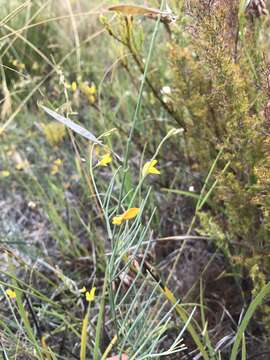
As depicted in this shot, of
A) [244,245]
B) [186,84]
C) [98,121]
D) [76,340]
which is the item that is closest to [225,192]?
[244,245]

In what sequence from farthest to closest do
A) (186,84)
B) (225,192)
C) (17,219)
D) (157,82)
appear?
(17,219), (157,82), (186,84), (225,192)

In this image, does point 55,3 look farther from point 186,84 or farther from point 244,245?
point 244,245

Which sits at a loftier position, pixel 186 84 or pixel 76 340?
pixel 186 84

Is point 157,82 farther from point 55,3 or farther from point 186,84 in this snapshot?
point 55,3

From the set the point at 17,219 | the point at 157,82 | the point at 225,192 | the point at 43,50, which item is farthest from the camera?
the point at 43,50

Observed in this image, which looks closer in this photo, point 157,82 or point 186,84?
point 186,84

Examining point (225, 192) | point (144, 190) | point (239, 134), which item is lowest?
point (144, 190)

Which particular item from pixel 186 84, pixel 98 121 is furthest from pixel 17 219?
pixel 186 84
